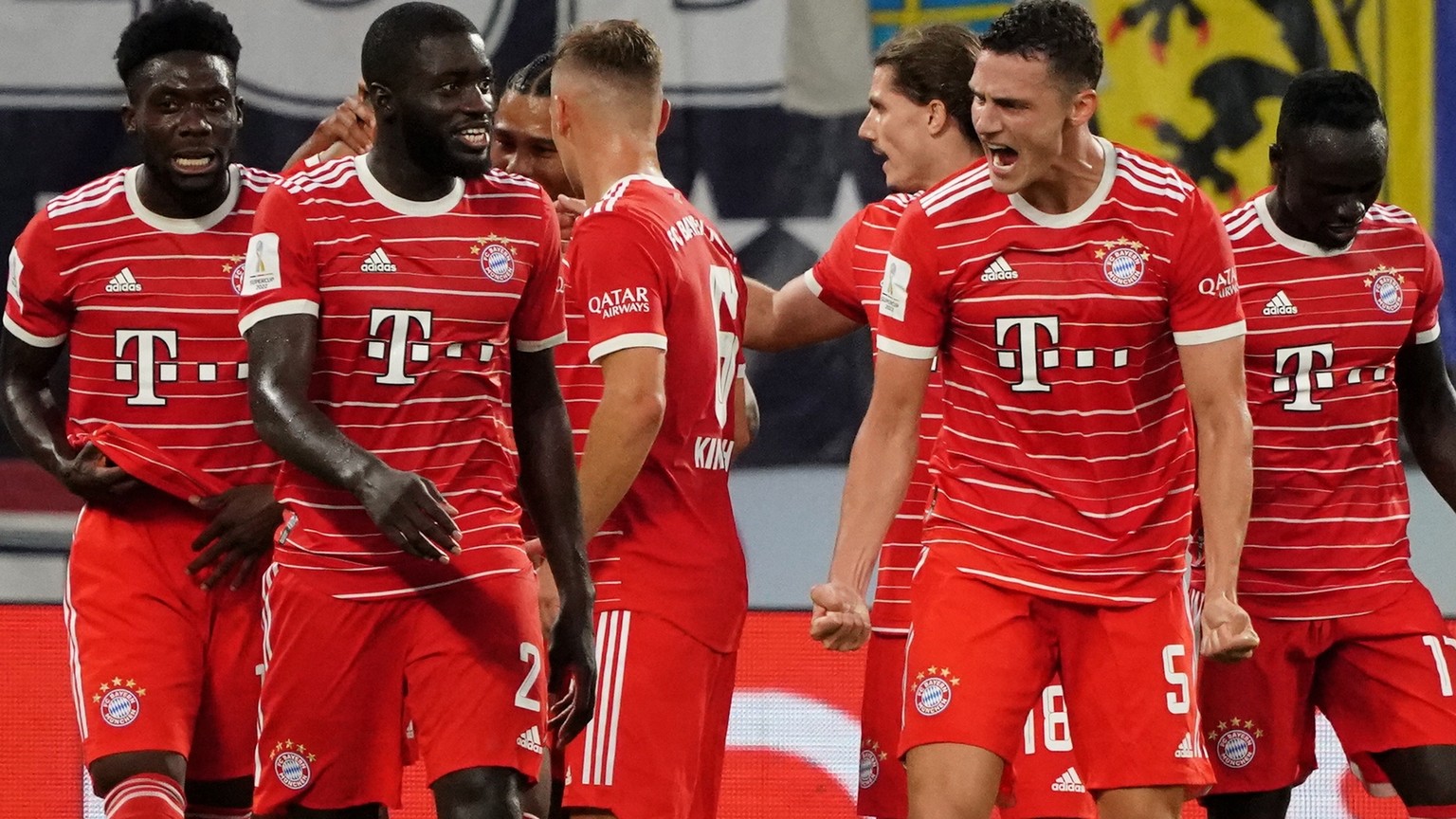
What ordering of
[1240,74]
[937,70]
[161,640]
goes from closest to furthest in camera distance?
[161,640], [937,70], [1240,74]

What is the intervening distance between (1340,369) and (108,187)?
282cm

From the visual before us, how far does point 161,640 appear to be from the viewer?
4336mm

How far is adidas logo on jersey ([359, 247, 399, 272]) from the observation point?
3713mm

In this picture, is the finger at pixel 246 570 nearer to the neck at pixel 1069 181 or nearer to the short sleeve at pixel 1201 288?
the neck at pixel 1069 181

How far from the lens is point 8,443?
7.01 m

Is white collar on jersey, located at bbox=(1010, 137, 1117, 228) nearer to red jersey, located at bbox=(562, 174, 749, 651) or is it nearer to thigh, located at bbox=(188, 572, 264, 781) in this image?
red jersey, located at bbox=(562, 174, 749, 651)

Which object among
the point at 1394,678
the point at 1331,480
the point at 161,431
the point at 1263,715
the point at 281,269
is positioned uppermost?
the point at 281,269

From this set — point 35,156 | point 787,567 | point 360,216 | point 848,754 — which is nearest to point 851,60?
point 787,567

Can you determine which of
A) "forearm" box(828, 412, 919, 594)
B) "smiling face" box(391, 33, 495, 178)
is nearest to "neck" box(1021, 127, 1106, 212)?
"forearm" box(828, 412, 919, 594)

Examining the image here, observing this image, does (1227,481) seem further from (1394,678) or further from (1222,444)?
(1394,678)

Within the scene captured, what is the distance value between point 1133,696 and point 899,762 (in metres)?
0.87

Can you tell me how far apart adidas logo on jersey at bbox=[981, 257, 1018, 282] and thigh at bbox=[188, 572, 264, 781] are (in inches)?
67.3

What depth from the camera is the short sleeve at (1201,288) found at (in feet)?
13.1

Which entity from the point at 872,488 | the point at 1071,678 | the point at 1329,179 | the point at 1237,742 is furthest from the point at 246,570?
the point at 1329,179
